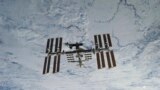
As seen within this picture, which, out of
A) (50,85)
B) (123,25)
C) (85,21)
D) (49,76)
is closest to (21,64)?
(49,76)

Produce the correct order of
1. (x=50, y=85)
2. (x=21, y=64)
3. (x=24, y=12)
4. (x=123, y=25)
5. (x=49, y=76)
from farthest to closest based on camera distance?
1. (x=50, y=85)
2. (x=49, y=76)
3. (x=21, y=64)
4. (x=123, y=25)
5. (x=24, y=12)

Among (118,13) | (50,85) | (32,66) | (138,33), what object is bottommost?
(50,85)

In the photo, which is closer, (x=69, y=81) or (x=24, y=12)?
(x=24, y=12)

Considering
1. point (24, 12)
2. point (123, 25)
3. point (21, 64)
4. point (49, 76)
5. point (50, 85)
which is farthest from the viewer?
point (50, 85)

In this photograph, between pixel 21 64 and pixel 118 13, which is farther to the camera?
pixel 21 64

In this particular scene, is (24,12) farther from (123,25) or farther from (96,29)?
(123,25)

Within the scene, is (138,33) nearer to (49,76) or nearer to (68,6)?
(68,6)

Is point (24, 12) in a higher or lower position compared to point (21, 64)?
higher

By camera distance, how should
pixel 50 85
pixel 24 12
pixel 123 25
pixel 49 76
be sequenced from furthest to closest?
pixel 50 85 < pixel 49 76 < pixel 123 25 < pixel 24 12

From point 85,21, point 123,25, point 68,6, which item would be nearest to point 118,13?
point 123,25
